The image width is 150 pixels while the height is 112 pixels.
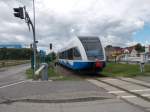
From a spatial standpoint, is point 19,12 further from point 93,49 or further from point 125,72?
point 125,72

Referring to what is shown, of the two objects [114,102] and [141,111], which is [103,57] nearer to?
[114,102]

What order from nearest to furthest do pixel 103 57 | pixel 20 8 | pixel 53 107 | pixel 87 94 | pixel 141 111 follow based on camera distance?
pixel 141 111, pixel 53 107, pixel 87 94, pixel 20 8, pixel 103 57

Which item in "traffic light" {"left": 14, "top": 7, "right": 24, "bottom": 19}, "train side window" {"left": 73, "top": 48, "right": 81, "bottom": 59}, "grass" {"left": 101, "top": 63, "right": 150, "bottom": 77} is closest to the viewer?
"traffic light" {"left": 14, "top": 7, "right": 24, "bottom": 19}

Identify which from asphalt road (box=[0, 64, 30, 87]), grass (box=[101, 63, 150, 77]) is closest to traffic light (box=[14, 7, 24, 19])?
asphalt road (box=[0, 64, 30, 87])

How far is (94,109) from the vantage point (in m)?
10.2

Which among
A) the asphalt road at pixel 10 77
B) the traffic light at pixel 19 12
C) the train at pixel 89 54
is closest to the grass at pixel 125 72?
the train at pixel 89 54

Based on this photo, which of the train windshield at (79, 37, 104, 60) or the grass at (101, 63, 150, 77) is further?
the train windshield at (79, 37, 104, 60)

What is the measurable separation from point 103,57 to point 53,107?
1715cm

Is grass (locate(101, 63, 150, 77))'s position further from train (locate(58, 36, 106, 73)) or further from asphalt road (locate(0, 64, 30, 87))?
asphalt road (locate(0, 64, 30, 87))

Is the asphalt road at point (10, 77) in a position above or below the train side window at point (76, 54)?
below

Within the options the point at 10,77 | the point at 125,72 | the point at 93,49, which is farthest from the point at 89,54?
the point at 10,77

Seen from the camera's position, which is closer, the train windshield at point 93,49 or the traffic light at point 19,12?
the traffic light at point 19,12

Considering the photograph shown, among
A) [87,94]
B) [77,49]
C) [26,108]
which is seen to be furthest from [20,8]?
[26,108]

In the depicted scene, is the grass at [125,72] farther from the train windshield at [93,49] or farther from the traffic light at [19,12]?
the traffic light at [19,12]
